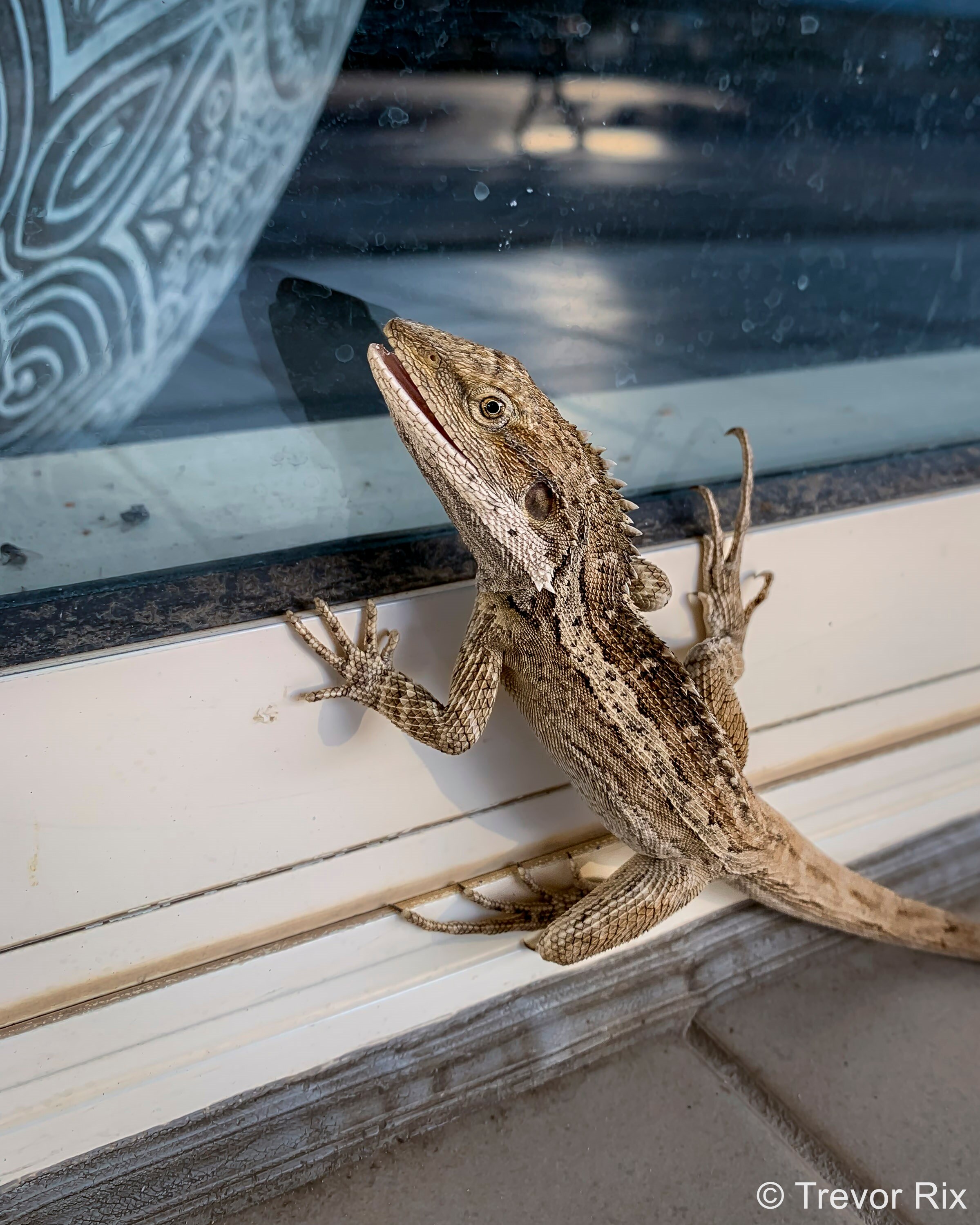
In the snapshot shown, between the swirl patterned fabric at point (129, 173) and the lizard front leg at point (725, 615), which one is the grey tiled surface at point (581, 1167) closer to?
the lizard front leg at point (725, 615)

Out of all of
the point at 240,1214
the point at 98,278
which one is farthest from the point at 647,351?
the point at 240,1214

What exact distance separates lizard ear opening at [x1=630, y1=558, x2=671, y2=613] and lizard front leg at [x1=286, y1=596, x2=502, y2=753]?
27cm

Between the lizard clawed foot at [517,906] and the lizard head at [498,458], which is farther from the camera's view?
the lizard clawed foot at [517,906]

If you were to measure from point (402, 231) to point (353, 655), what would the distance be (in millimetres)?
646

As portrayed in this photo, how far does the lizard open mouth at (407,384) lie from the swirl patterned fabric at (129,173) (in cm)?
23

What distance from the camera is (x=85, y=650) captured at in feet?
4.01

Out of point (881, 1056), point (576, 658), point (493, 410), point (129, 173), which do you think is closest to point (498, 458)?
point (493, 410)

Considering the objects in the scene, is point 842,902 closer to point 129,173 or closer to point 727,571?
point 727,571

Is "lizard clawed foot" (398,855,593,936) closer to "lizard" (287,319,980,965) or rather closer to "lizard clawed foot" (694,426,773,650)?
"lizard" (287,319,980,965)

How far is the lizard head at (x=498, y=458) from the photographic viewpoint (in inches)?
48.9

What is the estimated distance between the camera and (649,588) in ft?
5.00

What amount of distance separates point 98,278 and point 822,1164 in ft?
6.10

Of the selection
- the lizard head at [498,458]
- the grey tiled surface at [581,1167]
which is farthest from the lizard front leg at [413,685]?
the grey tiled surface at [581,1167]

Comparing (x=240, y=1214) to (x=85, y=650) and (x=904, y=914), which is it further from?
(x=904, y=914)
